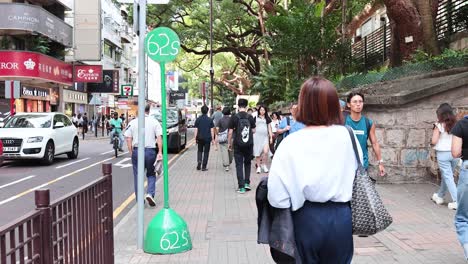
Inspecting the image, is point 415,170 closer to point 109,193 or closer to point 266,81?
point 109,193

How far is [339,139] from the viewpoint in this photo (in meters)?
3.10

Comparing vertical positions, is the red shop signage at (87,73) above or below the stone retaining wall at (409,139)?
above

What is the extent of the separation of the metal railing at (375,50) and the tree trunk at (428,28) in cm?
492

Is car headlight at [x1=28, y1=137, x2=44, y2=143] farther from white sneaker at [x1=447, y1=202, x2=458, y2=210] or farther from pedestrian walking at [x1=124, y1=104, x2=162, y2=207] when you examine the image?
white sneaker at [x1=447, y1=202, x2=458, y2=210]

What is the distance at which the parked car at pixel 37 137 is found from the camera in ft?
52.6

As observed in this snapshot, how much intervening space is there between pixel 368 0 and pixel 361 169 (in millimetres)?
18027

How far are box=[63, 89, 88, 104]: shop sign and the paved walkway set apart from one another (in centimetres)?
3104

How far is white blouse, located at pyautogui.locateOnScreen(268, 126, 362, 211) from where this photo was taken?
2998 mm

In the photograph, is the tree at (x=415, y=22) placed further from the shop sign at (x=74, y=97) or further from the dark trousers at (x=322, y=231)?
the shop sign at (x=74, y=97)

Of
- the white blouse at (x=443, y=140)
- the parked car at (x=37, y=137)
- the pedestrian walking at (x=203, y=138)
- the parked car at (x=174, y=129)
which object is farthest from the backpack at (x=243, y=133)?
the parked car at (x=174, y=129)

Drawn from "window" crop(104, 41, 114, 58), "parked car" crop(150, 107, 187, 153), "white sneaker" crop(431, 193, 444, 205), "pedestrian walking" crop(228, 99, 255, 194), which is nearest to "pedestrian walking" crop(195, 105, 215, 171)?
"pedestrian walking" crop(228, 99, 255, 194)

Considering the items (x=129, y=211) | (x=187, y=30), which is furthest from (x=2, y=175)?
(x=187, y=30)

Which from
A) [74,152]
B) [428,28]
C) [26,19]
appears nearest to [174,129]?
[74,152]

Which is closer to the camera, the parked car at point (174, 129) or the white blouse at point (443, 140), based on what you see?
the white blouse at point (443, 140)
